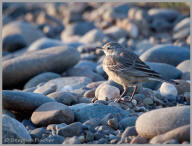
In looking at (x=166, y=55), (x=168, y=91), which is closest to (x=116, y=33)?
(x=166, y=55)

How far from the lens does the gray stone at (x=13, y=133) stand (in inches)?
243

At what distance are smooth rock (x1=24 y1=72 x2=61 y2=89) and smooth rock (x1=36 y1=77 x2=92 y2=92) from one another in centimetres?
55

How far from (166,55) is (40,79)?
3942 millimetres

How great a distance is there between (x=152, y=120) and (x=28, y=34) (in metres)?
14.7

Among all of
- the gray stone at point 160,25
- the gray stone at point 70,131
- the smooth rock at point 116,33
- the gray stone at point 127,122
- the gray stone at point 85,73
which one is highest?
the gray stone at point 160,25

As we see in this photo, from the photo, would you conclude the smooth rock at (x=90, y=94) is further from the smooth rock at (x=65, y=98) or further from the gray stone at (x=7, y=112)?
the gray stone at (x=7, y=112)

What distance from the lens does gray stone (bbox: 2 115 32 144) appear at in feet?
20.3

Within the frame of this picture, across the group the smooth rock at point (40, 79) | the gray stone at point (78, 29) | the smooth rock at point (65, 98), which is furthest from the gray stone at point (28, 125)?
the gray stone at point (78, 29)

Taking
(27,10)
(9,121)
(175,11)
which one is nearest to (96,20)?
(175,11)

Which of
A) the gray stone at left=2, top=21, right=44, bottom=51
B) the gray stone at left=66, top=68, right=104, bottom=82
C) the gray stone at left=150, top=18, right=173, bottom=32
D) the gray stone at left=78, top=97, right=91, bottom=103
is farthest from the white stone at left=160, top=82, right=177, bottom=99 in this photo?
the gray stone at left=150, top=18, right=173, bottom=32

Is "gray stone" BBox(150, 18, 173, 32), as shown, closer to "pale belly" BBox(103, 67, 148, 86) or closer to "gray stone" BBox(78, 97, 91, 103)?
"pale belly" BBox(103, 67, 148, 86)

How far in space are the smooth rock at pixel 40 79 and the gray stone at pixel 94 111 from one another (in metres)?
4.49

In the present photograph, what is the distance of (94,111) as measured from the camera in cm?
762

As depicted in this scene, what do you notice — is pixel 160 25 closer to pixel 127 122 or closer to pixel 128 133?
pixel 127 122
